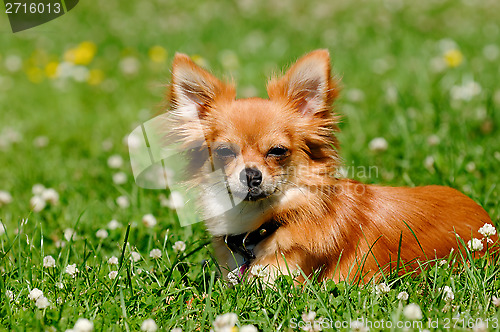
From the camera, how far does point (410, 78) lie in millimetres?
6305

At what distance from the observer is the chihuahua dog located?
107 inches

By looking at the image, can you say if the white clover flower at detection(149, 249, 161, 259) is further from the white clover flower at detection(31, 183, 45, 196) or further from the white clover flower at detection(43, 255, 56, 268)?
the white clover flower at detection(31, 183, 45, 196)

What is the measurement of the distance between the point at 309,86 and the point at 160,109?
872mm

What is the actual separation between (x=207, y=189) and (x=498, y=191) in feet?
6.92

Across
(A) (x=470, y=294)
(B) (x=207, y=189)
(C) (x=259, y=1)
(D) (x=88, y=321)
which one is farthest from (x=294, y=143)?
(C) (x=259, y=1)

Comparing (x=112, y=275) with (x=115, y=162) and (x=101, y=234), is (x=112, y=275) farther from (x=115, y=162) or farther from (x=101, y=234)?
(x=115, y=162)

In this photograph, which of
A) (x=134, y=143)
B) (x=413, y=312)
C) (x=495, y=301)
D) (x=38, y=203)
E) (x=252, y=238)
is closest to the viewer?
(x=413, y=312)

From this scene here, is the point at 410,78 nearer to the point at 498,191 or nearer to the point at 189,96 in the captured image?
the point at 498,191

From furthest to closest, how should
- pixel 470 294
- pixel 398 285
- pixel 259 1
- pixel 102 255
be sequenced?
pixel 259 1 → pixel 102 255 → pixel 398 285 → pixel 470 294

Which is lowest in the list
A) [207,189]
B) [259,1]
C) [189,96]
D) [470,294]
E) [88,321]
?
[470,294]

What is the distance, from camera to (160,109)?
10.1 feet

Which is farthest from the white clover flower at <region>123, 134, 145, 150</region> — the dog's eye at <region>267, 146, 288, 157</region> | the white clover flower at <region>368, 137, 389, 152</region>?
the dog's eye at <region>267, 146, 288, 157</region>

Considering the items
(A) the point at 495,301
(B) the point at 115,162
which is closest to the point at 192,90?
(A) the point at 495,301

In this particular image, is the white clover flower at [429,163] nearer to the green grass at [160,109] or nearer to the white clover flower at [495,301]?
the green grass at [160,109]
